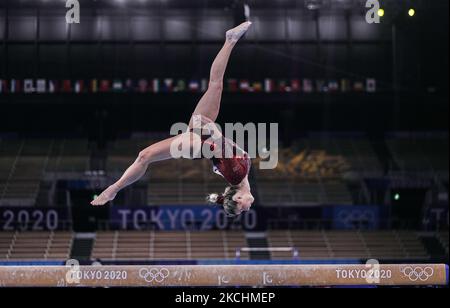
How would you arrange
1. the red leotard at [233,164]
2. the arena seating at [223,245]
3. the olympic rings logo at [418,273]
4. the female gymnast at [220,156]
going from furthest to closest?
the arena seating at [223,245], the olympic rings logo at [418,273], the red leotard at [233,164], the female gymnast at [220,156]

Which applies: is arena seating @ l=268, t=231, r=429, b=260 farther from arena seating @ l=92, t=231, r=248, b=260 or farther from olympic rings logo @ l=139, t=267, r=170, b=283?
olympic rings logo @ l=139, t=267, r=170, b=283

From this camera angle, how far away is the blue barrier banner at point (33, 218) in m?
19.4

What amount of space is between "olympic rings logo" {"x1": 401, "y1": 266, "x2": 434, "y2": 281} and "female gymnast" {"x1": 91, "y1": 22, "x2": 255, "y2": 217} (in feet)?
12.4

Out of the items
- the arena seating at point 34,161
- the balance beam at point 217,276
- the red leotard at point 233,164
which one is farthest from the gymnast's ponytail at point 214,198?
the arena seating at point 34,161

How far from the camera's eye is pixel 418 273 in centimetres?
1388

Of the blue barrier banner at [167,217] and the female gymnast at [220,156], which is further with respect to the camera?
Answer: the blue barrier banner at [167,217]

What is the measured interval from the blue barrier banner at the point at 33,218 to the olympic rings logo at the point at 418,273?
29.7ft

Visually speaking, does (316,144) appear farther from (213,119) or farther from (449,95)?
(213,119)

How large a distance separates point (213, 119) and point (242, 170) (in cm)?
76

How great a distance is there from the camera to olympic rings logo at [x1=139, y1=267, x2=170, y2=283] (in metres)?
13.8

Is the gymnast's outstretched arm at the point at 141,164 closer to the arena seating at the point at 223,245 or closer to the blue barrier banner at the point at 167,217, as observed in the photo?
the arena seating at the point at 223,245

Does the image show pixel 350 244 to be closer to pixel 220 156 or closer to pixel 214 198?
pixel 220 156

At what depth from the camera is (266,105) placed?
64.5ft
